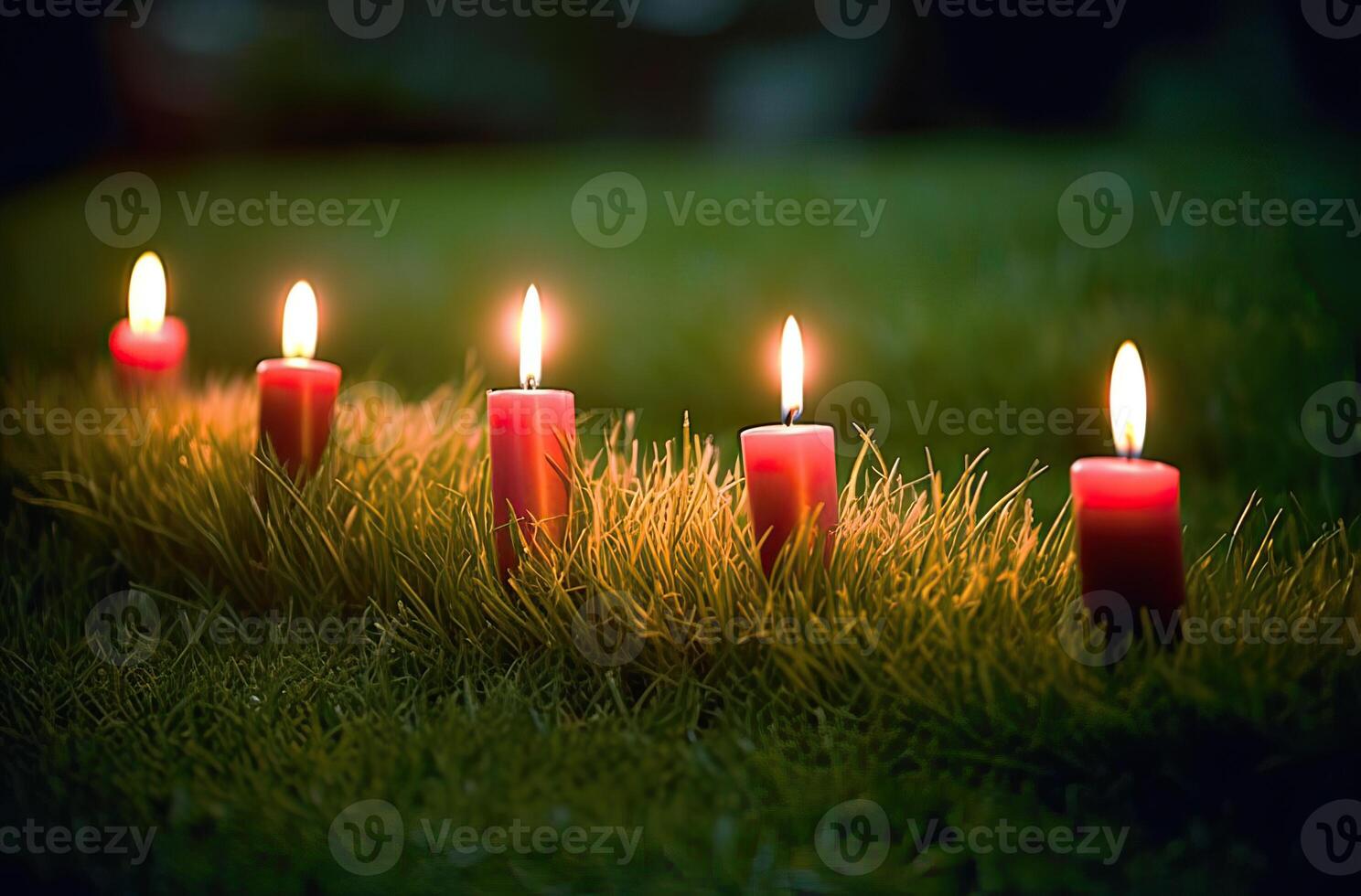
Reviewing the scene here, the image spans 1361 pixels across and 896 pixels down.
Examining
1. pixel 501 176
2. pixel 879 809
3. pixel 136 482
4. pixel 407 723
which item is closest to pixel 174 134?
pixel 501 176

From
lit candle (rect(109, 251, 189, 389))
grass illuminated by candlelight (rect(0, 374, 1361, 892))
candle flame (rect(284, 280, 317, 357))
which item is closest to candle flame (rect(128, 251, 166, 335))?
lit candle (rect(109, 251, 189, 389))

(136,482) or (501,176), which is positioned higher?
(501,176)

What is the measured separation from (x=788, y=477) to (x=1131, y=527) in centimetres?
33

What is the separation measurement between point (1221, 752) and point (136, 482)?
1.42 m

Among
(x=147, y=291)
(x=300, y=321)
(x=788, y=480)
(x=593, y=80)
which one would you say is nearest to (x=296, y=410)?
(x=300, y=321)

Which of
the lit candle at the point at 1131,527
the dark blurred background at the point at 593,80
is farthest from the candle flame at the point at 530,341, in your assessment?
the dark blurred background at the point at 593,80

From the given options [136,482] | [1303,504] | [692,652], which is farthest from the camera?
[1303,504]

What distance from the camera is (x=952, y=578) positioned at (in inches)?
45.3

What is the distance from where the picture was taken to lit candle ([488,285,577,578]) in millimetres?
1192

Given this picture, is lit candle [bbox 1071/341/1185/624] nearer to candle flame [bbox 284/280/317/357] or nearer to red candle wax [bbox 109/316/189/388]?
candle flame [bbox 284/280/317/357]

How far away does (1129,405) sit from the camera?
1034mm

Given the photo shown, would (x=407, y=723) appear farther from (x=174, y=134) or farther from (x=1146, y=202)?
(x=174, y=134)

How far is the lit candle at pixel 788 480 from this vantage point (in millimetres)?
1099

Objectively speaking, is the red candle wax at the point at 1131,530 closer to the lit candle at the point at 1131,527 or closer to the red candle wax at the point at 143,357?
the lit candle at the point at 1131,527
